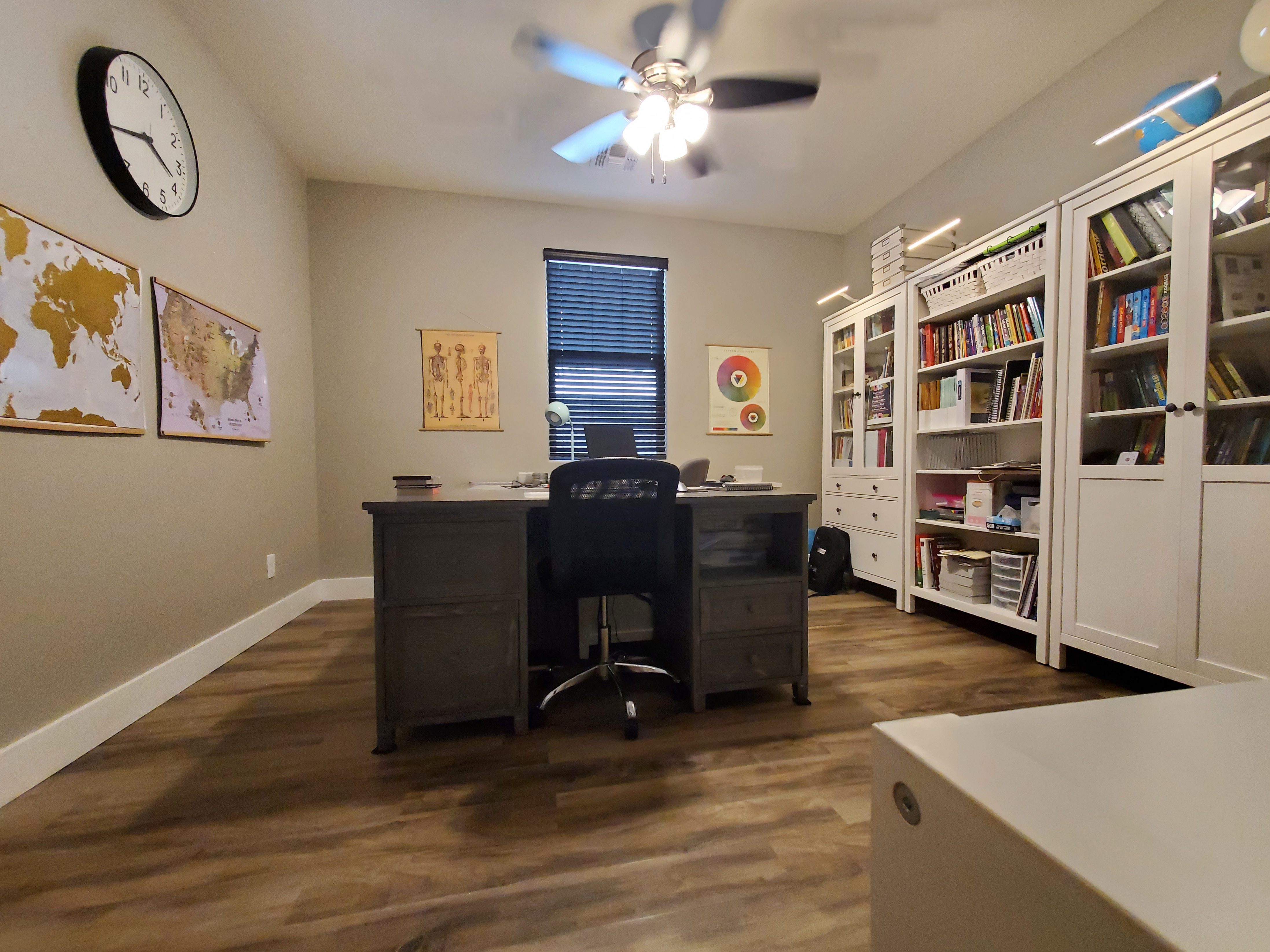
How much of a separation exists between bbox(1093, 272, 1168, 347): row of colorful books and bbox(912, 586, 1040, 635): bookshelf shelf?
1.29 metres

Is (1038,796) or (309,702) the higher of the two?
(1038,796)

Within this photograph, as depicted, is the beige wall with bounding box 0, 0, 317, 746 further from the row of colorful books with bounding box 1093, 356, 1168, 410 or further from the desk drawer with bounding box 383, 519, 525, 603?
the row of colorful books with bounding box 1093, 356, 1168, 410

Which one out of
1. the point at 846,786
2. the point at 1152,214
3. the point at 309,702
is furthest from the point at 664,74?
the point at 309,702

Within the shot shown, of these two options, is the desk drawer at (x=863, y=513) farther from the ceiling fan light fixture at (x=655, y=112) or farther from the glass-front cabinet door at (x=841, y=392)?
the ceiling fan light fixture at (x=655, y=112)

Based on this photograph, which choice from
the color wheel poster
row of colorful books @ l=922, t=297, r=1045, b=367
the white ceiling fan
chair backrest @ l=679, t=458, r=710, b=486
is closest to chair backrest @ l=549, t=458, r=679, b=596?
chair backrest @ l=679, t=458, r=710, b=486

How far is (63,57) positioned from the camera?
157 centimetres

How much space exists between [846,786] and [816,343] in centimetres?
350

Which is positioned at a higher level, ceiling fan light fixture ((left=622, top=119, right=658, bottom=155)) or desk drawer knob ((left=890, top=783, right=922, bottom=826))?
ceiling fan light fixture ((left=622, top=119, right=658, bottom=155))

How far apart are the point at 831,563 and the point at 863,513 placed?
43 centimetres

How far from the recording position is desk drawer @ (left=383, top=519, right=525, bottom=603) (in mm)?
1578

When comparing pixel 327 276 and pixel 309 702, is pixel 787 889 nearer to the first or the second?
pixel 309 702

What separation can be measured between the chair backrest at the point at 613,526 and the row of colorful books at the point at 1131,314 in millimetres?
1987

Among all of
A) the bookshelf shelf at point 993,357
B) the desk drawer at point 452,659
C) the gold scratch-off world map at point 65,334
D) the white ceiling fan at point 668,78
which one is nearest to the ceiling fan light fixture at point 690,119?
the white ceiling fan at point 668,78

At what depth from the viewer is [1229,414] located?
1.74 metres
